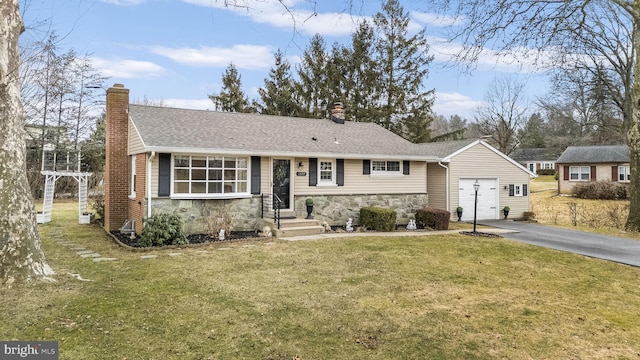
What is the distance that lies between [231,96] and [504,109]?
2470 centimetres

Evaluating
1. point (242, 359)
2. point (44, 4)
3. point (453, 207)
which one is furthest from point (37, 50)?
point (453, 207)

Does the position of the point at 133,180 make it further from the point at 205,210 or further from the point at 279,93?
the point at 279,93

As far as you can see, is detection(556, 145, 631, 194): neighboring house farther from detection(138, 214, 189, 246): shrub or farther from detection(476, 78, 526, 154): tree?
detection(138, 214, 189, 246): shrub

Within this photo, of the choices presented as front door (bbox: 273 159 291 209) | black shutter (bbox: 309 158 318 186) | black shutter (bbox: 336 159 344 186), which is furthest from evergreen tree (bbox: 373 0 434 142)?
front door (bbox: 273 159 291 209)

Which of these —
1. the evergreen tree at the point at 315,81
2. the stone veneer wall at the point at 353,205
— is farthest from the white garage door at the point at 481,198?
the evergreen tree at the point at 315,81

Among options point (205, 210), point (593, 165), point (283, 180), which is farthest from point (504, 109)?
point (205, 210)

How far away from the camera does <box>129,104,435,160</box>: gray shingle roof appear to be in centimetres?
1096

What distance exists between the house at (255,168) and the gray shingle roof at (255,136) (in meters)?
0.04

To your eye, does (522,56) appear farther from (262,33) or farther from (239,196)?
(239,196)

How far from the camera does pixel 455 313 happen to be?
5086 mm

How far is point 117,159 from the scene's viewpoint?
40.8 ft

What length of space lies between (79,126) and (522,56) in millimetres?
29099

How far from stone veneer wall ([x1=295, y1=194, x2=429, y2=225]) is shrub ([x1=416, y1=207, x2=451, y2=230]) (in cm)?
89

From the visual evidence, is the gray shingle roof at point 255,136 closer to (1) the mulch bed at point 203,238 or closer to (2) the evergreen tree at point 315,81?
(1) the mulch bed at point 203,238
